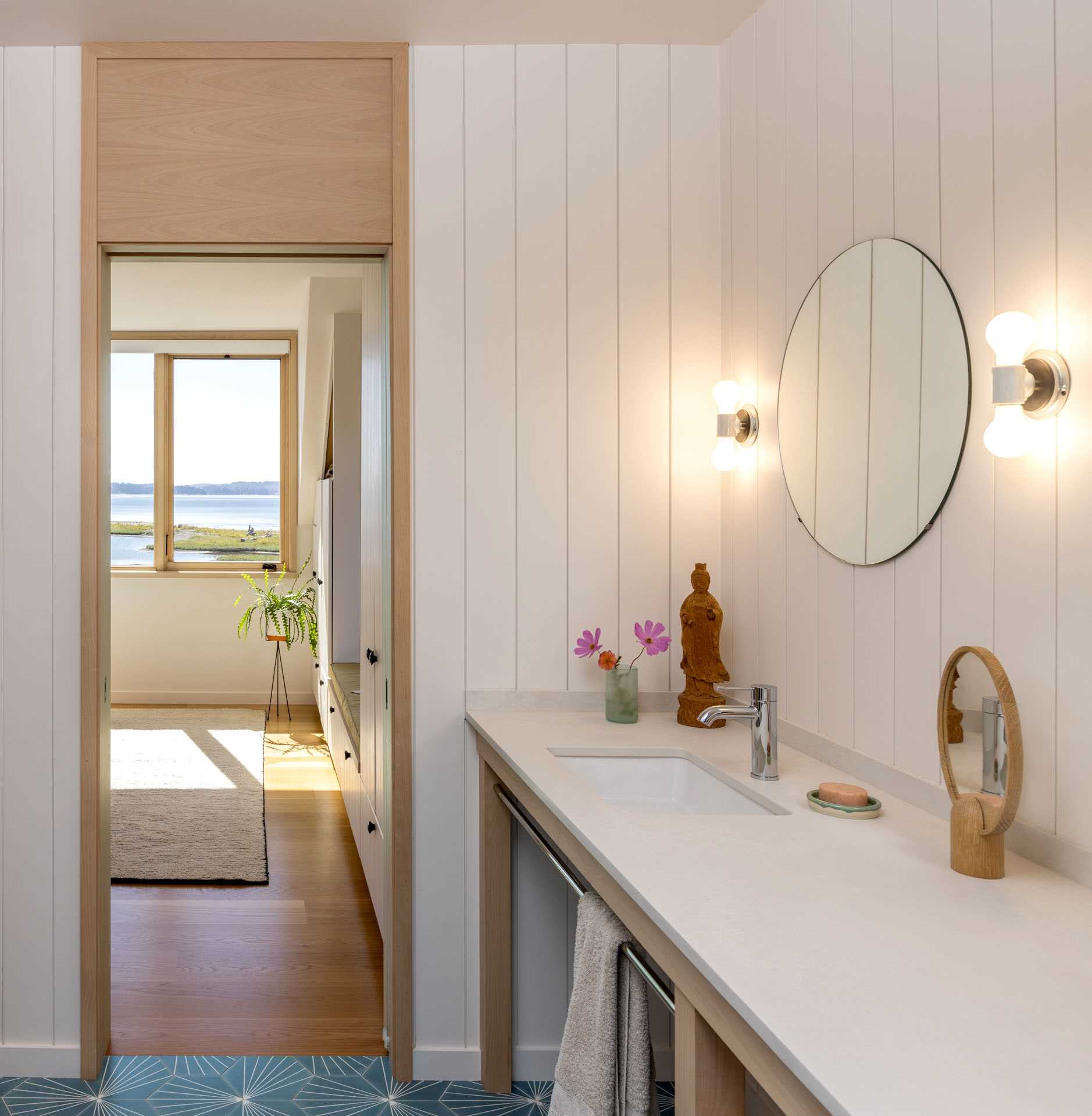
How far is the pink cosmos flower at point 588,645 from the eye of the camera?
2293 millimetres

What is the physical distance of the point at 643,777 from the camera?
197 cm

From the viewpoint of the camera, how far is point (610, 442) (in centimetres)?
241

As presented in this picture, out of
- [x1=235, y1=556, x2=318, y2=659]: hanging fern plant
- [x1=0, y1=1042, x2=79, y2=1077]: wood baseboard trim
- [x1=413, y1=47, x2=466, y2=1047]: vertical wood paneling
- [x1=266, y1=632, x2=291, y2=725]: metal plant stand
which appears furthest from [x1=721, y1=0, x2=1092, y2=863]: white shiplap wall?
[x1=266, y1=632, x2=291, y2=725]: metal plant stand

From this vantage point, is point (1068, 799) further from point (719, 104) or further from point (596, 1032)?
point (719, 104)

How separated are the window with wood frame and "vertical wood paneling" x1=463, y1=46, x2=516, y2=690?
4717mm

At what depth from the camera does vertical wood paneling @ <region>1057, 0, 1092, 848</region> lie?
1.23m

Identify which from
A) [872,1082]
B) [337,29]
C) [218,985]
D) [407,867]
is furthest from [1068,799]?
[218,985]

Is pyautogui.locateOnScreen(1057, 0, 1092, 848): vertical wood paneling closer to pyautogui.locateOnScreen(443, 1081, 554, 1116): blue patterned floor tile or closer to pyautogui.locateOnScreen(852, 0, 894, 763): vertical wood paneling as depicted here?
pyautogui.locateOnScreen(852, 0, 894, 763): vertical wood paneling

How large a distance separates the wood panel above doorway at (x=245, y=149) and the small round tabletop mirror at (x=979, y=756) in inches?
65.5

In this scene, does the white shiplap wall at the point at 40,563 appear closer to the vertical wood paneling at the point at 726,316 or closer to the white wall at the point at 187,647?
the vertical wood paneling at the point at 726,316

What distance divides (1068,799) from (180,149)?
2253 millimetres

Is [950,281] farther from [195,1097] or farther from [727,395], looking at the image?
[195,1097]

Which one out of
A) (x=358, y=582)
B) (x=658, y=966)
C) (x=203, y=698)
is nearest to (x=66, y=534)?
(x=658, y=966)

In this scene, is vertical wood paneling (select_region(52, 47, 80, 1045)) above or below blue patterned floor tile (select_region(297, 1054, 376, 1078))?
above
